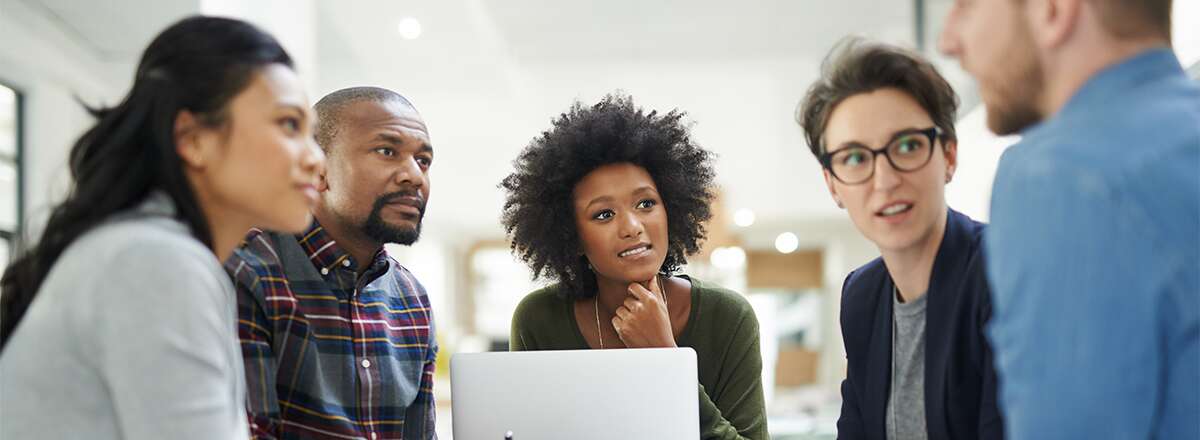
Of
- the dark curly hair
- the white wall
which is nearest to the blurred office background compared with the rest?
the white wall

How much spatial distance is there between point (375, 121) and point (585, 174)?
0.48 metres

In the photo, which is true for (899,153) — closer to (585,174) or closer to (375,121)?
(585,174)

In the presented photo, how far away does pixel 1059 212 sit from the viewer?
0.88m

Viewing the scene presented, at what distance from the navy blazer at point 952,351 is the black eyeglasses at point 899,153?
132 millimetres

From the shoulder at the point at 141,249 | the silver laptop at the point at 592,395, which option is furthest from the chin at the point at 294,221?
→ the silver laptop at the point at 592,395

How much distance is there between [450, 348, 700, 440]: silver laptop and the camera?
1.63m

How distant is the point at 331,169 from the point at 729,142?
5.93 metres

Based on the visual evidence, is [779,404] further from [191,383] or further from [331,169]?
[191,383]

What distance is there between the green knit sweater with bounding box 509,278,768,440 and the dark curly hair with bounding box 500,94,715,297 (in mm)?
110

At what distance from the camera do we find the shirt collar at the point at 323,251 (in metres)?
1.93

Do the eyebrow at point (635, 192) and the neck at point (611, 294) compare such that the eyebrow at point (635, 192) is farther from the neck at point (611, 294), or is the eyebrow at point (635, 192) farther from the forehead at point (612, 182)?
the neck at point (611, 294)

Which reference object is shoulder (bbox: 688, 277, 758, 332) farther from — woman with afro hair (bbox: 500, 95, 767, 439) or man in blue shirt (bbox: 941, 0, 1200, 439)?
man in blue shirt (bbox: 941, 0, 1200, 439)

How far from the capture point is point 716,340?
2121mm

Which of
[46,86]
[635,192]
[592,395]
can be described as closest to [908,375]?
[592,395]
